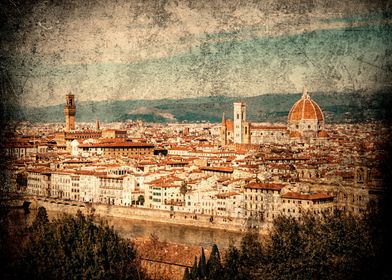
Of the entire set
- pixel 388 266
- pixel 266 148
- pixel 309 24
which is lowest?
pixel 388 266

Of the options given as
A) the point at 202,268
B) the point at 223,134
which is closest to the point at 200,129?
the point at 223,134

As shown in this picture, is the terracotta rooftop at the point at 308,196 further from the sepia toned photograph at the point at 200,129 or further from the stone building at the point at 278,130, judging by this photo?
the stone building at the point at 278,130

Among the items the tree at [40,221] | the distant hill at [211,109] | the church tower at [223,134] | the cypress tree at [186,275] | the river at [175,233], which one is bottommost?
the river at [175,233]

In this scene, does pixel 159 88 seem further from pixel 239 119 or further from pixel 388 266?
pixel 388 266

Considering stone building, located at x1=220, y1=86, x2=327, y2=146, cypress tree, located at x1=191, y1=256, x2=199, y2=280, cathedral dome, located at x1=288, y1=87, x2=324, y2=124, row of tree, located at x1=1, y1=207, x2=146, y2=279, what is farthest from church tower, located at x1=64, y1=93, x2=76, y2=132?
cypress tree, located at x1=191, y1=256, x2=199, y2=280

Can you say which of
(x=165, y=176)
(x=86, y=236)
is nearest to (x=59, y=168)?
(x=165, y=176)

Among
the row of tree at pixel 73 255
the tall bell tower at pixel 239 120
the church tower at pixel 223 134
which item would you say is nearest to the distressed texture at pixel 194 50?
the tall bell tower at pixel 239 120

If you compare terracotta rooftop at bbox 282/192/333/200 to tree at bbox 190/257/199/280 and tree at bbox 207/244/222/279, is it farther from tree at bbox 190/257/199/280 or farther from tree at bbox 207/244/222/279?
tree at bbox 190/257/199/280
